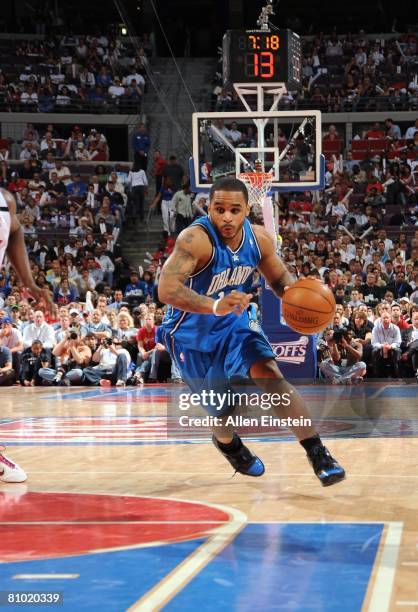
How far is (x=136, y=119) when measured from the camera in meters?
24.9

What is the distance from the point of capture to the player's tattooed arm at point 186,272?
4977mm

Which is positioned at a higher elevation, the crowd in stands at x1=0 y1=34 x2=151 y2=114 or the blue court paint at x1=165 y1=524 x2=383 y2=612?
the crowd in stands at x1=0 y1=34 x2=151 y2=114

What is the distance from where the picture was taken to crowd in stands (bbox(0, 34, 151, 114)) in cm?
2486

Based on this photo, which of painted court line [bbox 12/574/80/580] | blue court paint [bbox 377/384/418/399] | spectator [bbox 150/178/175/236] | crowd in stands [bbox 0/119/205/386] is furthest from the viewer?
spectator [bbox 150/178/175/236]

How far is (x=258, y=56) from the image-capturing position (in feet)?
42.3

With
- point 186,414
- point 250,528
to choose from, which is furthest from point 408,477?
point 186,414

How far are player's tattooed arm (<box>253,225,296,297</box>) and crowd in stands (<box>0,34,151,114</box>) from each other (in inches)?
787

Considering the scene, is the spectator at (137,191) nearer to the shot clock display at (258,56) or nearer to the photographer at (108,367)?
the photographer at (108,367)

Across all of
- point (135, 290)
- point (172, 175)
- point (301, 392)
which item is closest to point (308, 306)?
point (301, 392)

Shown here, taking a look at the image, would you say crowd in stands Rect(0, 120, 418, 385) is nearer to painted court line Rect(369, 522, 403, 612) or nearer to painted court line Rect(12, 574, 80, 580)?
painted court line Rect(369, 522, 403, 612)

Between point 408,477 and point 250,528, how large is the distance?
5.62 feet

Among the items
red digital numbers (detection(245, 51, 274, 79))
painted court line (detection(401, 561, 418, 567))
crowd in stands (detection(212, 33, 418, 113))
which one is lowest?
painted court line (detection(401, 561, 418, 567))

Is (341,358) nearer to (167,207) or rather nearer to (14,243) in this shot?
(14,243)

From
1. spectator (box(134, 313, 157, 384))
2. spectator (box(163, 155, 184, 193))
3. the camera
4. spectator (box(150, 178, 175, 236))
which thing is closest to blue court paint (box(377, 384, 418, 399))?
the camera
